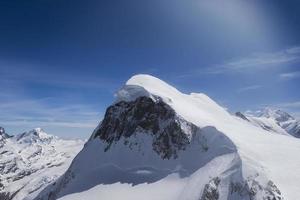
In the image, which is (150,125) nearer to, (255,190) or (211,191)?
(211,191)

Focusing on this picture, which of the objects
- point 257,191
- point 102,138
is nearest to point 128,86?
point 102,138

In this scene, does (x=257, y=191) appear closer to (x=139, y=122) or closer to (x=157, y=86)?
(x=139, y=122)

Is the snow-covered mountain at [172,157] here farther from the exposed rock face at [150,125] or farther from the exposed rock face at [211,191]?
the exposed rock face at [150,125]

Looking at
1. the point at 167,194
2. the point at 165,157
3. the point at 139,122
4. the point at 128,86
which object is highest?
the point at 128,86

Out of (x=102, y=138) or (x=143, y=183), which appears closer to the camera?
(x=143, y=183)

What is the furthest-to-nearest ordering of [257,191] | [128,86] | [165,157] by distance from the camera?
[128,86], [165,157], [257,191]

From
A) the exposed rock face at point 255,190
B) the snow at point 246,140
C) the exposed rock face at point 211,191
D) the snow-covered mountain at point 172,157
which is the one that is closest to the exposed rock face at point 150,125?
the snow-covered mountain at point 172,157

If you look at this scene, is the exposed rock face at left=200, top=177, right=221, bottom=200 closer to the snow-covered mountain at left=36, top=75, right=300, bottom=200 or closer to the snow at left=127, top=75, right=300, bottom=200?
the snow-covered mountain at left=36, top=75, right=300, bottom=200
